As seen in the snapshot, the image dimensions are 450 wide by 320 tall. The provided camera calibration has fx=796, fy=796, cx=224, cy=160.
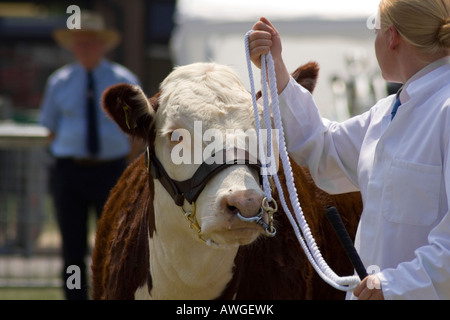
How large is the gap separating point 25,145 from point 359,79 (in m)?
4.05

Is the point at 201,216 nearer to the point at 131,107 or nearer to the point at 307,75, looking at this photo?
the point at 131,107

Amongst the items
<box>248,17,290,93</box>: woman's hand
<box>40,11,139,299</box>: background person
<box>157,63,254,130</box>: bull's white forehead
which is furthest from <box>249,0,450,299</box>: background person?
<box>40,11,139,299</box>: background person

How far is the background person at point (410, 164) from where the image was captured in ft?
8.16

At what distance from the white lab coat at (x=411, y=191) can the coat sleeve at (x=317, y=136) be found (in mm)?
178

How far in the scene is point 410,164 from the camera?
8.61 ft

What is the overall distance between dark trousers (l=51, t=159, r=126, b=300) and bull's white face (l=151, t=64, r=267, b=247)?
3.30m

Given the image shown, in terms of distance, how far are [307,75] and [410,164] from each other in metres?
1.06

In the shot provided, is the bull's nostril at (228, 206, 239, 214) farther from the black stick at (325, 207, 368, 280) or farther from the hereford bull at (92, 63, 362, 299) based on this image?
the black stick at (325, 207, 368, 280)

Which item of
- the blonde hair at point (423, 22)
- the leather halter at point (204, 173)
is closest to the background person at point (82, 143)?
the leather halter at point (204, 173)

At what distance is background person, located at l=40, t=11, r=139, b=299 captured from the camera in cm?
673

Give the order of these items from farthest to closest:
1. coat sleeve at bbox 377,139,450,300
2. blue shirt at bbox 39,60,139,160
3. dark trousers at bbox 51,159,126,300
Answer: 1. blue shirt at bbox 39,60,139,160
2. dark trousers at bbox 51,159,126,300
3. coat sleeve at bbox 377,139,450,300

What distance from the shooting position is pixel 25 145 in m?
8.57
